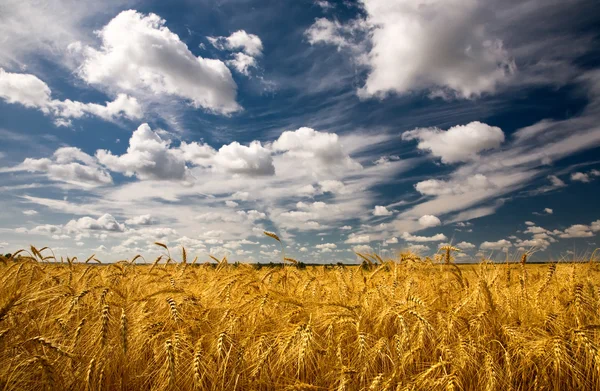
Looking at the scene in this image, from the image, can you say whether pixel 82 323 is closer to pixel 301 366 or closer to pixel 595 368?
pixel 301 366

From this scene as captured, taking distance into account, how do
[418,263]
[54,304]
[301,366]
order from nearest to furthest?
1. [301,366]
2. [54,304]
3. [418,263]

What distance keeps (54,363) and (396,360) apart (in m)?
2.94

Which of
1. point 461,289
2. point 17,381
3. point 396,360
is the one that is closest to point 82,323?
point 17,381

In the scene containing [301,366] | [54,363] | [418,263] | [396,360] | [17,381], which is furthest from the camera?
[418,263]

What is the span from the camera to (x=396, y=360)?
3.36 meters

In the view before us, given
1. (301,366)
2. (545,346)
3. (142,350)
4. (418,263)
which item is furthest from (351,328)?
(418,263)

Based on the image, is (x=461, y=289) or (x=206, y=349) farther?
(x=461, y=289)

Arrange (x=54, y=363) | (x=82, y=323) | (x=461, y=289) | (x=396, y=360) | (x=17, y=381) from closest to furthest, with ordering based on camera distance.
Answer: (x=17, y=381), (x=54, y=363), (x=396, y=360), (x=82, y=323), (x=461, y=289)

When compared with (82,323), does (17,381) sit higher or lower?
lower

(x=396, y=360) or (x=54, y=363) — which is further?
(x=396, y=360)

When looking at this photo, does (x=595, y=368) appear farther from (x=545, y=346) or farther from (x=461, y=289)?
(x=461, y=289)

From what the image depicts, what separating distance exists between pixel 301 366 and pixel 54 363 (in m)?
2.00

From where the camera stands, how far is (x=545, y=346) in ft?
10.6

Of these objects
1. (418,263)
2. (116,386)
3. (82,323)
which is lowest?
(116,386)
